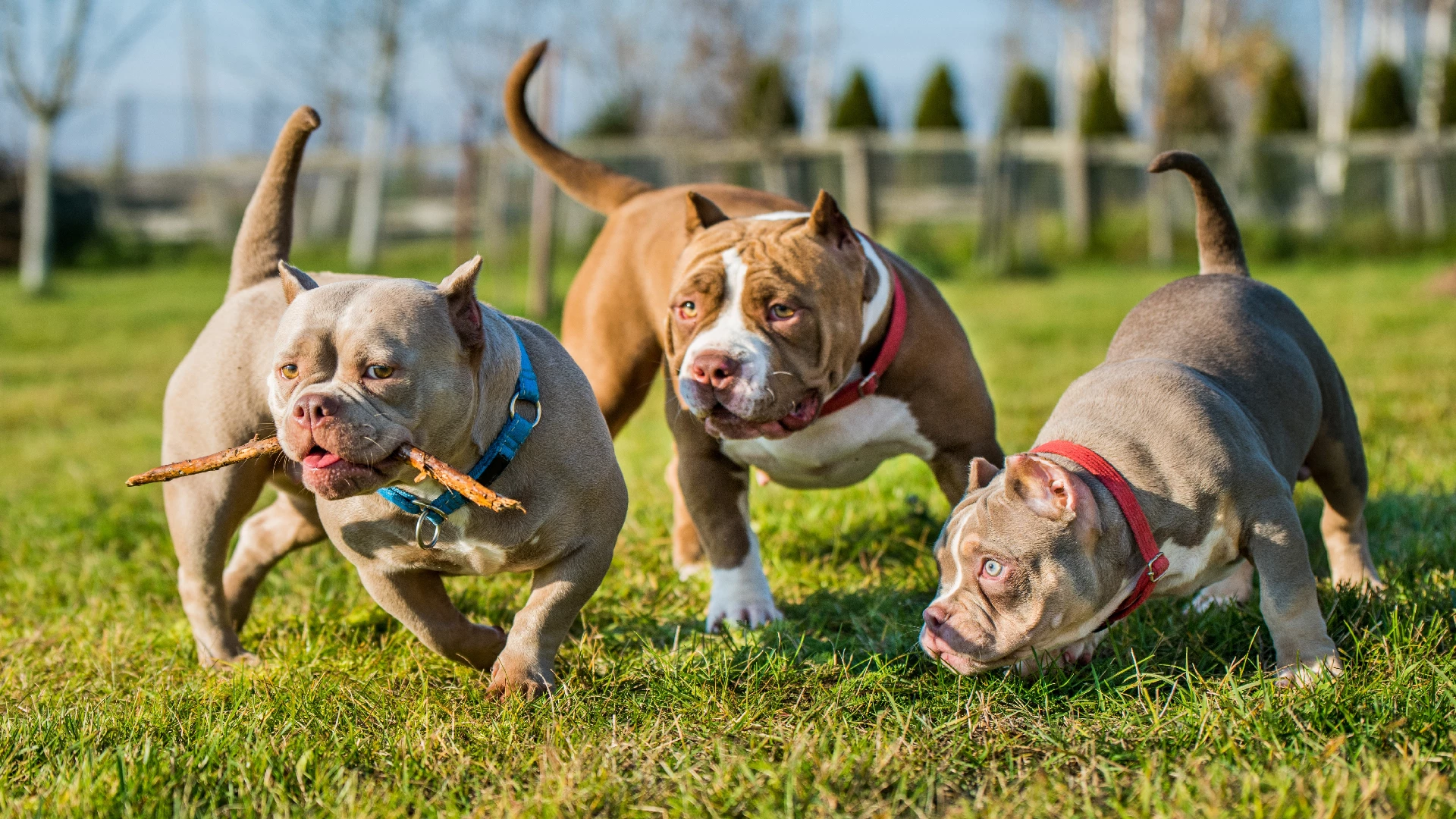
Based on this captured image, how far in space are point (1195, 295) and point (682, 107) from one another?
21851mm

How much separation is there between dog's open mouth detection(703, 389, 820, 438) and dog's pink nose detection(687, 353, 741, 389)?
81 mm

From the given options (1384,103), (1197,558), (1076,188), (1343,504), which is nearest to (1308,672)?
(1197,558)

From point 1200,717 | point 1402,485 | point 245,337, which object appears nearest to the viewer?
point 1200,717

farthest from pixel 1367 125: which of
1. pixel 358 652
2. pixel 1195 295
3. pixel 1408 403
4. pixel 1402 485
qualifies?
pixel 358 652

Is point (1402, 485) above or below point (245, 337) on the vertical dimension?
below

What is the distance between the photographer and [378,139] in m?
22.3

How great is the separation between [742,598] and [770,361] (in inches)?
32.0

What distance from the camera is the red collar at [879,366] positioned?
3.91 metres

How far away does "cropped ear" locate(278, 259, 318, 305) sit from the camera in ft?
10.3

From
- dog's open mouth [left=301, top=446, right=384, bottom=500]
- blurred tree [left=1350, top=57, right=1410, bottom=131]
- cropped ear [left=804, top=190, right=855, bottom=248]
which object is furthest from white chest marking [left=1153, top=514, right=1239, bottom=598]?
blurred tree [left=1350, top=57, right=1410, bottom=131]

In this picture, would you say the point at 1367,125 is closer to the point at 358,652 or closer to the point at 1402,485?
the point at 1402,485

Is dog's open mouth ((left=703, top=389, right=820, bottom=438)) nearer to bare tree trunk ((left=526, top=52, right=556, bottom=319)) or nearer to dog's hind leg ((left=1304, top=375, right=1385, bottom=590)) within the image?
dog's hind leg ((left=1304, top=375, right=1385, bottom=590))

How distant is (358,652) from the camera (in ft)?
12.2

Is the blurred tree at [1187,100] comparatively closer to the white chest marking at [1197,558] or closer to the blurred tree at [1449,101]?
the blurred tree at [1449,101]
